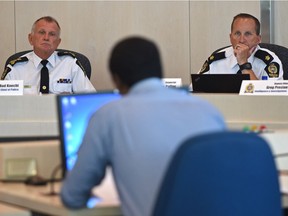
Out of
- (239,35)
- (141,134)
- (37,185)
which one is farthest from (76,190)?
(239,35)

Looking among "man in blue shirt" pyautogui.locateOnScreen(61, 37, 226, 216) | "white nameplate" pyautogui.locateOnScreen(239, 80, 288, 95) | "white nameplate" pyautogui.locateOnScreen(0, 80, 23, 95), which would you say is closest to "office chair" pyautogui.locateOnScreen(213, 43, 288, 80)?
"white nameplate" pyautogui.locateOnScreen(239, 80, 288, 95)

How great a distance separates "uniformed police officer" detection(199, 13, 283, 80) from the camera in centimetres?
571

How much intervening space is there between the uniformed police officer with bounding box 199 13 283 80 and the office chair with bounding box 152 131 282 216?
3.32 m

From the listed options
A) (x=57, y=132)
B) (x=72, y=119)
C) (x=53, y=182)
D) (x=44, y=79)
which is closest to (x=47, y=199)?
(x=53, y=182)

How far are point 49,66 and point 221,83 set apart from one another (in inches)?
63.4

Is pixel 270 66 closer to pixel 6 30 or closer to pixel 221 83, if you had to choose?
pixel 221 83

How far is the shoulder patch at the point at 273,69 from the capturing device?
5691 millimetres

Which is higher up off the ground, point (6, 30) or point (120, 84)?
point (6, 30)

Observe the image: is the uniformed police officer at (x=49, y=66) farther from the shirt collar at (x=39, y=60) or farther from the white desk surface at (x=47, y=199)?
the white desk surface at (x=47, y=199)

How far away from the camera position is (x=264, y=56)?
5.76m

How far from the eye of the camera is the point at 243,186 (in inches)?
91.5

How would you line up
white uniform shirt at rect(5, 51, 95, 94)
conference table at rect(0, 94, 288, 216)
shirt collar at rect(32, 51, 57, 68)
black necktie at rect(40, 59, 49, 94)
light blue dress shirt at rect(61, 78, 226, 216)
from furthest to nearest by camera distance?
shirt collar at rect(32, 51, 57, 68) < white uniform shirt at rect(5, 51, 95, 94) < black necktie at rect(40, 59, 49, 94) < conference table at rect(0, 94, 288, 216) < light blue dress shirt at rect(61, 78, 226, 216)

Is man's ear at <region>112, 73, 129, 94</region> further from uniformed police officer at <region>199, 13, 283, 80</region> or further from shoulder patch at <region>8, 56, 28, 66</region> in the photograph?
shoulder patch at <region>8, 56, 28, 66</region>

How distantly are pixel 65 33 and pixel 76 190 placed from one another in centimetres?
495
